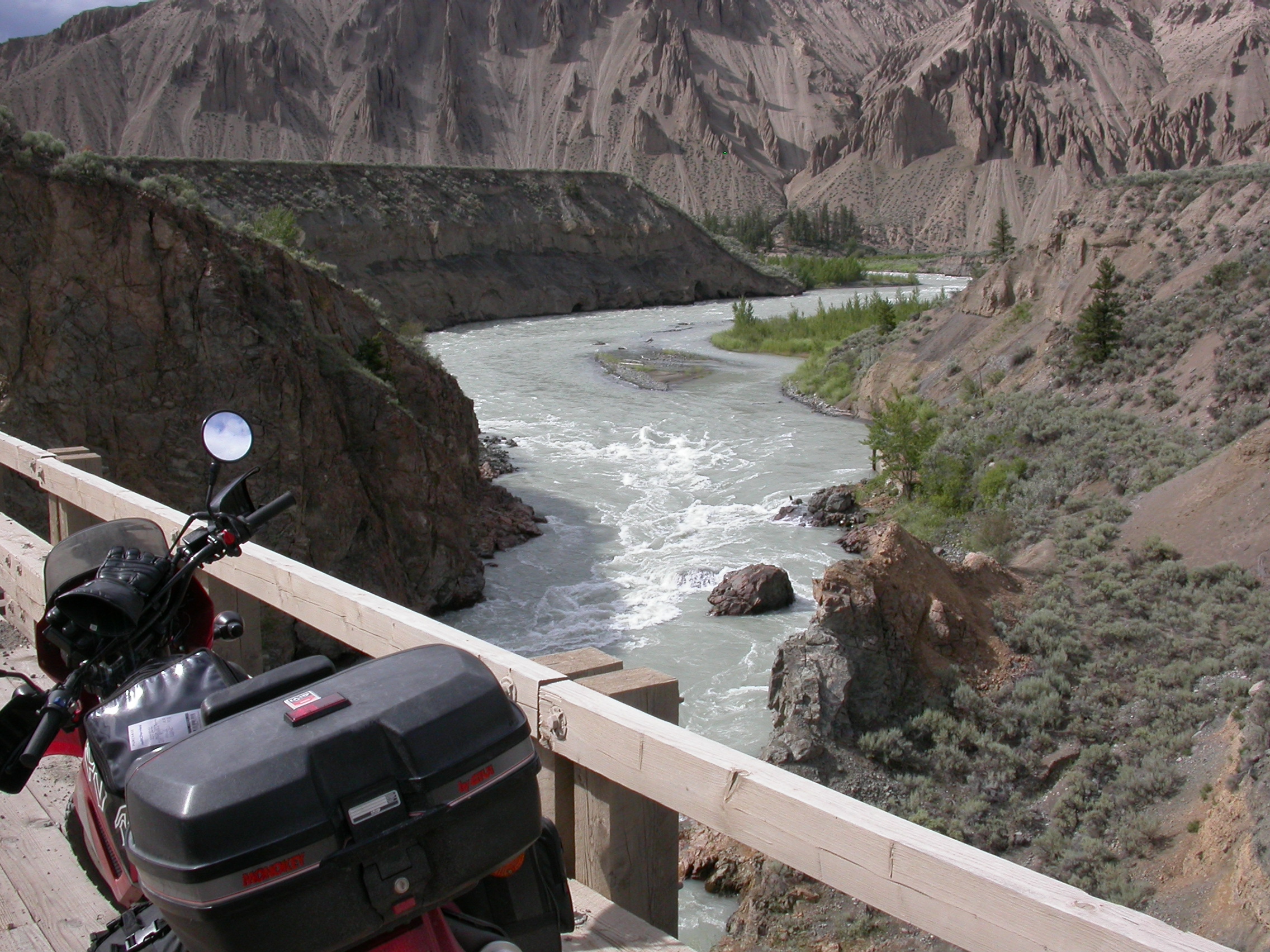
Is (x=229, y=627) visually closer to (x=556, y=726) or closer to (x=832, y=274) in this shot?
(x=556, y=726)

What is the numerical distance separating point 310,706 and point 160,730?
0.60 meters

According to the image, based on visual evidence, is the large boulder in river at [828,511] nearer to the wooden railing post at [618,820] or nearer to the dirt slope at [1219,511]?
the dirt slope at [1219,511]

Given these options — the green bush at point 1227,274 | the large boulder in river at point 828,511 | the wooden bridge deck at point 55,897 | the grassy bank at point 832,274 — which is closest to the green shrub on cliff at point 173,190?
the wooden bridge deck at point 55,897

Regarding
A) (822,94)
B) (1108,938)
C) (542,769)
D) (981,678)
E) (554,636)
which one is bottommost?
(554,636)

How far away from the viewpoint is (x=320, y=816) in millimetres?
1686

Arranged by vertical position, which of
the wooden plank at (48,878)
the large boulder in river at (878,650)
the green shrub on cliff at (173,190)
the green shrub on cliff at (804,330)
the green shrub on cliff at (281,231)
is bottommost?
the large boulder in river at (878,650)

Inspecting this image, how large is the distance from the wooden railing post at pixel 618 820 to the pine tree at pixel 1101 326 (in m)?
20.6

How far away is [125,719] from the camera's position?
2.23 meters

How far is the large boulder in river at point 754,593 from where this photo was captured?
571 inches

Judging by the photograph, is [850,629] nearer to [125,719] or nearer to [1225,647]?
[1225,647]

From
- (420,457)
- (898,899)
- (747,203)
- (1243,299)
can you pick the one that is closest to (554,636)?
(420,457)

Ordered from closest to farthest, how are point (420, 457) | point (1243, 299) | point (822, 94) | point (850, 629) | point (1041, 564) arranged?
point (850, 629) → point (1041, 564) → point (420, 457) → point (1243, 299) → point (822, 94)

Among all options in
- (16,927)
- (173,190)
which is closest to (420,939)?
(16,927)

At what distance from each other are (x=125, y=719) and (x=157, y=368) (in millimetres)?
11475
